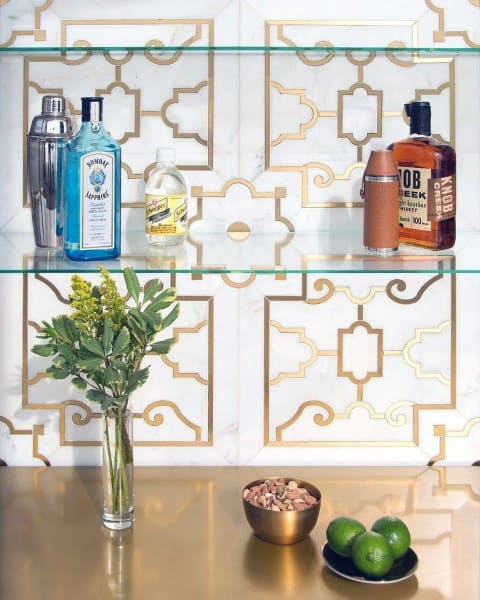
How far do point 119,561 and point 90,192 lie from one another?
0.51 m

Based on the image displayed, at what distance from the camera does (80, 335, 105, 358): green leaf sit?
1.35 meters

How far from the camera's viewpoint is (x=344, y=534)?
1.35 metres

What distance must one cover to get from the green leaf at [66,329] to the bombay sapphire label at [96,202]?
0.11m

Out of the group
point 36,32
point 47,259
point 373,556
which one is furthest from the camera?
point 36,32

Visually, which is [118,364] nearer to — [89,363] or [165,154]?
[89,363]

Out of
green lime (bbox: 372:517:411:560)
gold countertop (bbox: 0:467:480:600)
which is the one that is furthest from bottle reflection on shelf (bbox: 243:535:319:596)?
green lime (bbox: 372:517:411:560)

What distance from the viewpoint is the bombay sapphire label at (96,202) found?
1372 mm

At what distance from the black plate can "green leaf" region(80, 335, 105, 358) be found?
418 mm

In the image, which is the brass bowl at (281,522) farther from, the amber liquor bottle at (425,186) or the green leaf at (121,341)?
the amber liquor bottle at (425,186)

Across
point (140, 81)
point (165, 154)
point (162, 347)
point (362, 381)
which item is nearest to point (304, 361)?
point (362, 381)

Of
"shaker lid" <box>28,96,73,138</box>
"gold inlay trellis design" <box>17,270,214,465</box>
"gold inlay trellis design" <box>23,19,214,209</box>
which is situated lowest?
"gold inlay trellis design" <box>17,270,214,465</box>

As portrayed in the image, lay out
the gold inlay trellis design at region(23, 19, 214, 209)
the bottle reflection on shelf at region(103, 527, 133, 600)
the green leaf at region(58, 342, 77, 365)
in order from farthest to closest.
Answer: the gold inlay trellis design at region(23, 19, 214, 209)
the green leaf at region(58, 342, 77, 365)
the bottle reflection on shelf at region(103, 527, 133, 600)

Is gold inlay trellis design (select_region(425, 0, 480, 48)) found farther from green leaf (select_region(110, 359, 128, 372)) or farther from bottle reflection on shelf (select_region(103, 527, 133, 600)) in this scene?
bottle reflection on shelf (select_region(103, 527, 133, 600))

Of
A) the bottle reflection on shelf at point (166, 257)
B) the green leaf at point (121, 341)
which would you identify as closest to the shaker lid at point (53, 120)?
the bottle reflection on shelf at point (166, 257)
